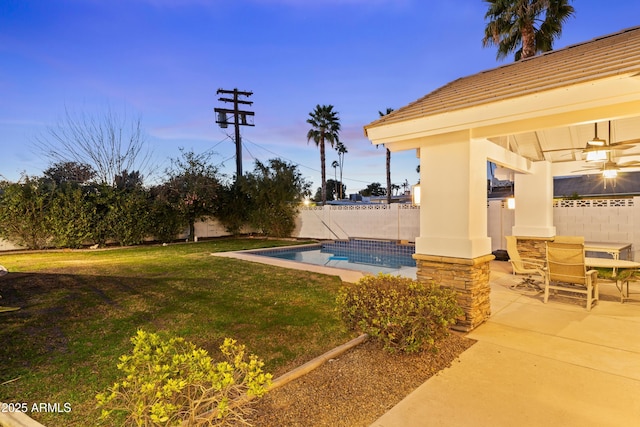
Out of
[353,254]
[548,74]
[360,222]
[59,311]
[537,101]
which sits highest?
[548,74]

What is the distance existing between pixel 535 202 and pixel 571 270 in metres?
2.91

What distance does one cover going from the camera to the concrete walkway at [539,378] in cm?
241

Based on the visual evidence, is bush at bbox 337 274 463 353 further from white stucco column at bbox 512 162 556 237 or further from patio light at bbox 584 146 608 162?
white stucco column at bbox 512 162 556 237

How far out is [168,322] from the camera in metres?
4.43

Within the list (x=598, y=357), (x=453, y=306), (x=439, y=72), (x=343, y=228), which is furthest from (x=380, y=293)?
(x=439, y=72)

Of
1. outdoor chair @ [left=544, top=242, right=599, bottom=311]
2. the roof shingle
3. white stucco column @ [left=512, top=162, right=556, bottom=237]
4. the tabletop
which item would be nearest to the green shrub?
the roof shingle

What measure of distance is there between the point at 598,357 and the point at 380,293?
7.98ft

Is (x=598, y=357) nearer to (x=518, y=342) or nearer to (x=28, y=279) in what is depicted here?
(x=518, y=342)

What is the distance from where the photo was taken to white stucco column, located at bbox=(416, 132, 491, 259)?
4215mm

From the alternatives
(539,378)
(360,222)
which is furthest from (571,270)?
(360,222)

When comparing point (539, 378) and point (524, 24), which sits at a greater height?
point (524, 24)

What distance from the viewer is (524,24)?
11828 mm

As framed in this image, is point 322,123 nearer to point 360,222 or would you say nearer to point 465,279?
point 360,222

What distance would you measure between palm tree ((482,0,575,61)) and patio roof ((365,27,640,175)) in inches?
323
